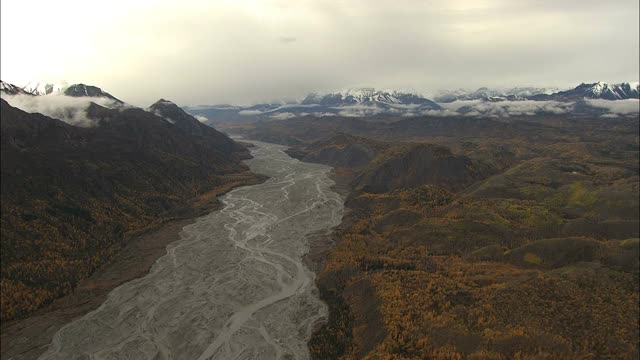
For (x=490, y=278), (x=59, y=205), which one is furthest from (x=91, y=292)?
(x=490, y=278)

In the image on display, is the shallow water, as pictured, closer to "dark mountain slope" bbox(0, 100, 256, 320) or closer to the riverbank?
the riverbank

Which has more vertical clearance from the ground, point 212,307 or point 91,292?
point 91,292

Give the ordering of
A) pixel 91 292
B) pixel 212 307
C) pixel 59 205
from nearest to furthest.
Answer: pixel 212 307 → pixel 91 292 → pixel 59 205

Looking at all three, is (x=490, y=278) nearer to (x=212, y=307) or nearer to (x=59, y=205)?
(x=212, y=307)

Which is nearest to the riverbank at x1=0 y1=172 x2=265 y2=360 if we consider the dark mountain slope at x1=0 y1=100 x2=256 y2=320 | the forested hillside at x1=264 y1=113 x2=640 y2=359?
the dark mountain slope at x1=0 y1=100 x2=256 y2=320

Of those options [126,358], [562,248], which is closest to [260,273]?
[126,358]

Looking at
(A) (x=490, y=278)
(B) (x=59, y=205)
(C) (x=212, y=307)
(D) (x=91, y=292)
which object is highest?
(B) (x=59, y=205)

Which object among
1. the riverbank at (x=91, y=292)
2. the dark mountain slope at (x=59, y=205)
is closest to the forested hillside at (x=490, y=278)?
the riverbank at (x=91, y=292)
